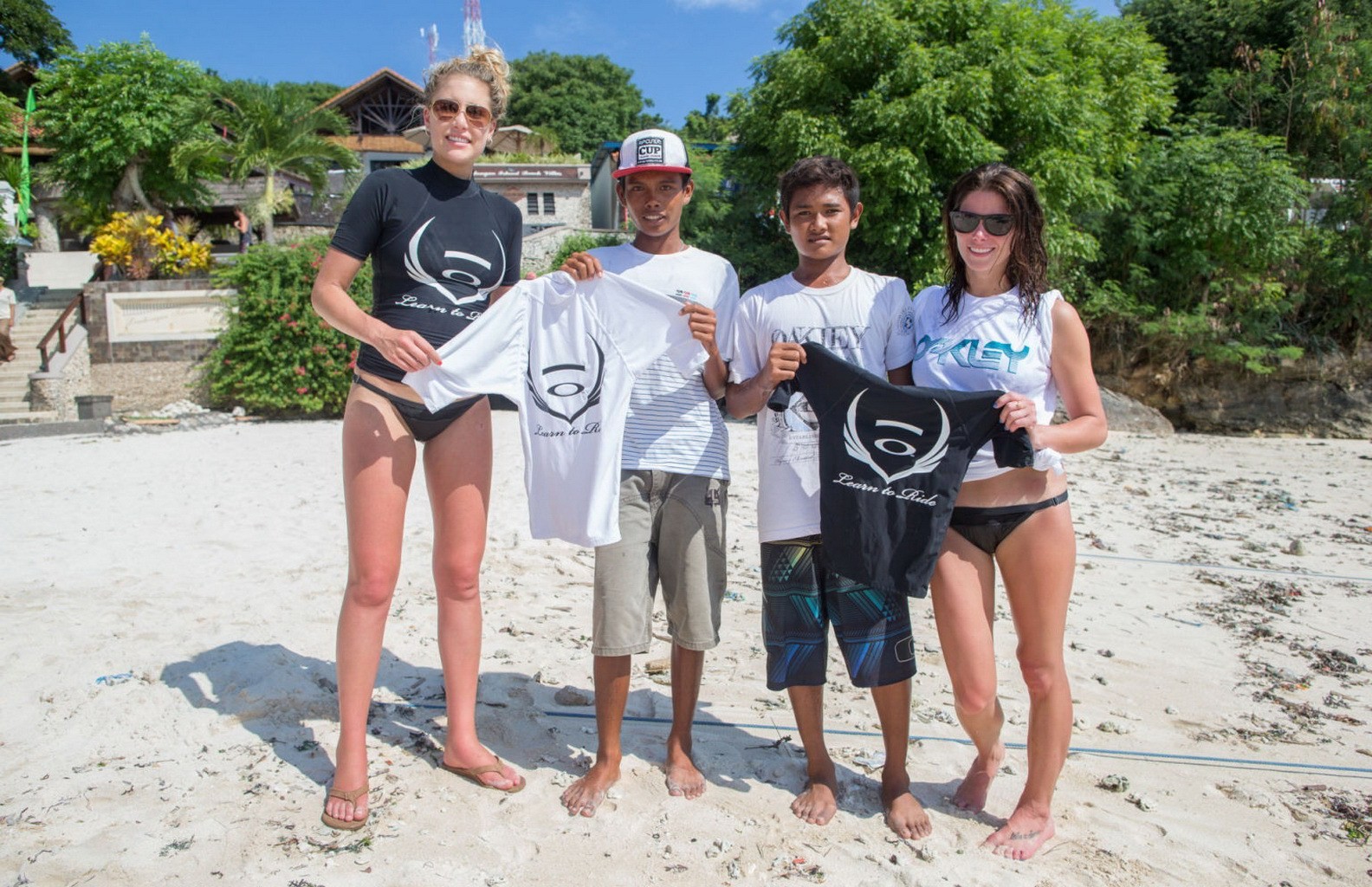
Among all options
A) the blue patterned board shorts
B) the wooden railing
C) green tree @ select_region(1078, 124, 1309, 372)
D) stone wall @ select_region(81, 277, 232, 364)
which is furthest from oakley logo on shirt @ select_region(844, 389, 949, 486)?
the wooden railing

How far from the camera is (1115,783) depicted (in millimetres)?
3244

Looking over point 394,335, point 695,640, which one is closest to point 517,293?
point 394,335

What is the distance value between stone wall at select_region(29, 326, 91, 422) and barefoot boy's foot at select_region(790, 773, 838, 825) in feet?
52.0

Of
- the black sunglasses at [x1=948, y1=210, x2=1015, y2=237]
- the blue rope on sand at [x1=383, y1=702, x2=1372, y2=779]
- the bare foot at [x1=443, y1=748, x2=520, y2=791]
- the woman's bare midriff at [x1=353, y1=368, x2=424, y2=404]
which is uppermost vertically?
the black sunglasses at [x1=948, y1=210, x2=1015, y2=237]

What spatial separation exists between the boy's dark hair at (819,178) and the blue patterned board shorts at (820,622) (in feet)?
3.95

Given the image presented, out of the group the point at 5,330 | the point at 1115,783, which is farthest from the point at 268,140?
the point at 1115,783

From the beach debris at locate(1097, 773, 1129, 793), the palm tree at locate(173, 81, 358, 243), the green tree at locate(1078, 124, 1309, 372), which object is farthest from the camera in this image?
the palm tree at locate(173, 81, 358, 243)

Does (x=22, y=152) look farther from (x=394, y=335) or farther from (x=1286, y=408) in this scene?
(x=1286, y=408)

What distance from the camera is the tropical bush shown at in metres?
16.2

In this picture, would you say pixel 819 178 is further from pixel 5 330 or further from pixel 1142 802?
pixel 5 330

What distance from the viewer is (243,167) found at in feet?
61.4

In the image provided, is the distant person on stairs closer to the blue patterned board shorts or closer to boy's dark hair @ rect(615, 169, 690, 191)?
boy's dark hair @ rect(615, 169, 690, 191)

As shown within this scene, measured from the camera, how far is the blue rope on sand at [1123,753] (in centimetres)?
340

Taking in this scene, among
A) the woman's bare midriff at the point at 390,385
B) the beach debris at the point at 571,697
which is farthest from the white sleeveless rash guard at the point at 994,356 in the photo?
the beach debris at the point at 571,697
